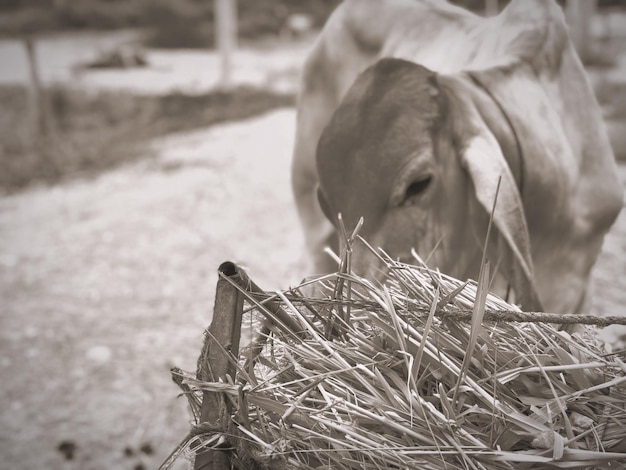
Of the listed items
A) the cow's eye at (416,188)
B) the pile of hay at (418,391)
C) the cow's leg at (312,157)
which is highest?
the pile of hay at (418,391)

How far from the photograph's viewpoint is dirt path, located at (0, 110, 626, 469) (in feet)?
11.7

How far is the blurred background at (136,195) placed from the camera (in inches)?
149

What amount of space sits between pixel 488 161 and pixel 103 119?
8721 mm

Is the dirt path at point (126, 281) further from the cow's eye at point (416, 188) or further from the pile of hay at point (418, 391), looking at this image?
the pile of hay at point (418, 391)

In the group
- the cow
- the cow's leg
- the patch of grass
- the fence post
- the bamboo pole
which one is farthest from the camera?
the fence post

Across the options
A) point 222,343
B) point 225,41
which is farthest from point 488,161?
point 225,41

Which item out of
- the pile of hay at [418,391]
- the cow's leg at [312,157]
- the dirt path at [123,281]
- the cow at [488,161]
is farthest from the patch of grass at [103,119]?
the pile of hay at [418,391]

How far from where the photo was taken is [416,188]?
93.7 inches

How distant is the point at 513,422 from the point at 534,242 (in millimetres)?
1636

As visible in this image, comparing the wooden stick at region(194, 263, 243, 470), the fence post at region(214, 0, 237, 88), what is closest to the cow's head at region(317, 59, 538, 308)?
the wooden stick at region(194, 263, 243, 470)

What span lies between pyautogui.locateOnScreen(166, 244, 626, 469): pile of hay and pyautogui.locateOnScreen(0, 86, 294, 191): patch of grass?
→ 740cm

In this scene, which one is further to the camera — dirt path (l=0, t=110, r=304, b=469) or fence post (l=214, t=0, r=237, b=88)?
fence post (l=214, t=0, r=237, b=88)

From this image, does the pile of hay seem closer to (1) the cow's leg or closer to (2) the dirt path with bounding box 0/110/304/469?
(2) the dirt path with bounding box 0/110/304/469

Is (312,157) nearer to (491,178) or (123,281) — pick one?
(491,178)
